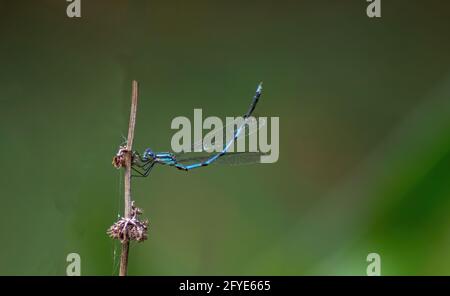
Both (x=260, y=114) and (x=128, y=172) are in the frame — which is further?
(x=260, y=114)

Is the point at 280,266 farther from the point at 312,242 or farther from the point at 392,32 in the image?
the point at 392,32

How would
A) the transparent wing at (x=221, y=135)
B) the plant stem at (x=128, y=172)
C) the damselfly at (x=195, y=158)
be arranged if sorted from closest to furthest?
1. the plant stem at (x=128, y=172)
2. the damselfly at (x=195, y=158)
3. the transparent wing at (x=221, y=135)

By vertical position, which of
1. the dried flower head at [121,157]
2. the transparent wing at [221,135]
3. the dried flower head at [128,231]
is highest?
the transparent wing at [221,135]

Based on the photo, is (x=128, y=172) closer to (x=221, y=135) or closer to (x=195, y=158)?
(x=195, y=158)

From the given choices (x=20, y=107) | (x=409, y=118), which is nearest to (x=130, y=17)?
(x=20, y=107)

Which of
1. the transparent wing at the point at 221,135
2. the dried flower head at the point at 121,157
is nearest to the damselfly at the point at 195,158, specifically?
the transparent wing at the point at 221,135

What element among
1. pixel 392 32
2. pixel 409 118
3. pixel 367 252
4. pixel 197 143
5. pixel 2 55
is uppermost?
pixel 392 32

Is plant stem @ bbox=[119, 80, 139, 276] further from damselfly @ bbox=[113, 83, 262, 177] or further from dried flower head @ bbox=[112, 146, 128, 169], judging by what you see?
damselfly @ bbox=[113, 83, 262, 177]

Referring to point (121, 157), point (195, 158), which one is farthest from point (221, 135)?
point (121, 157)

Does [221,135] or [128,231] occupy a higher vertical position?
[221,135]

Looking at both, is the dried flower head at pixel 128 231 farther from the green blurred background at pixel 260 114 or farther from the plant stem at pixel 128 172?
the green blurred background at pixel 260 114

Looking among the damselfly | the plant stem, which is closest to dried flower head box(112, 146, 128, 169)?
the plant stem
